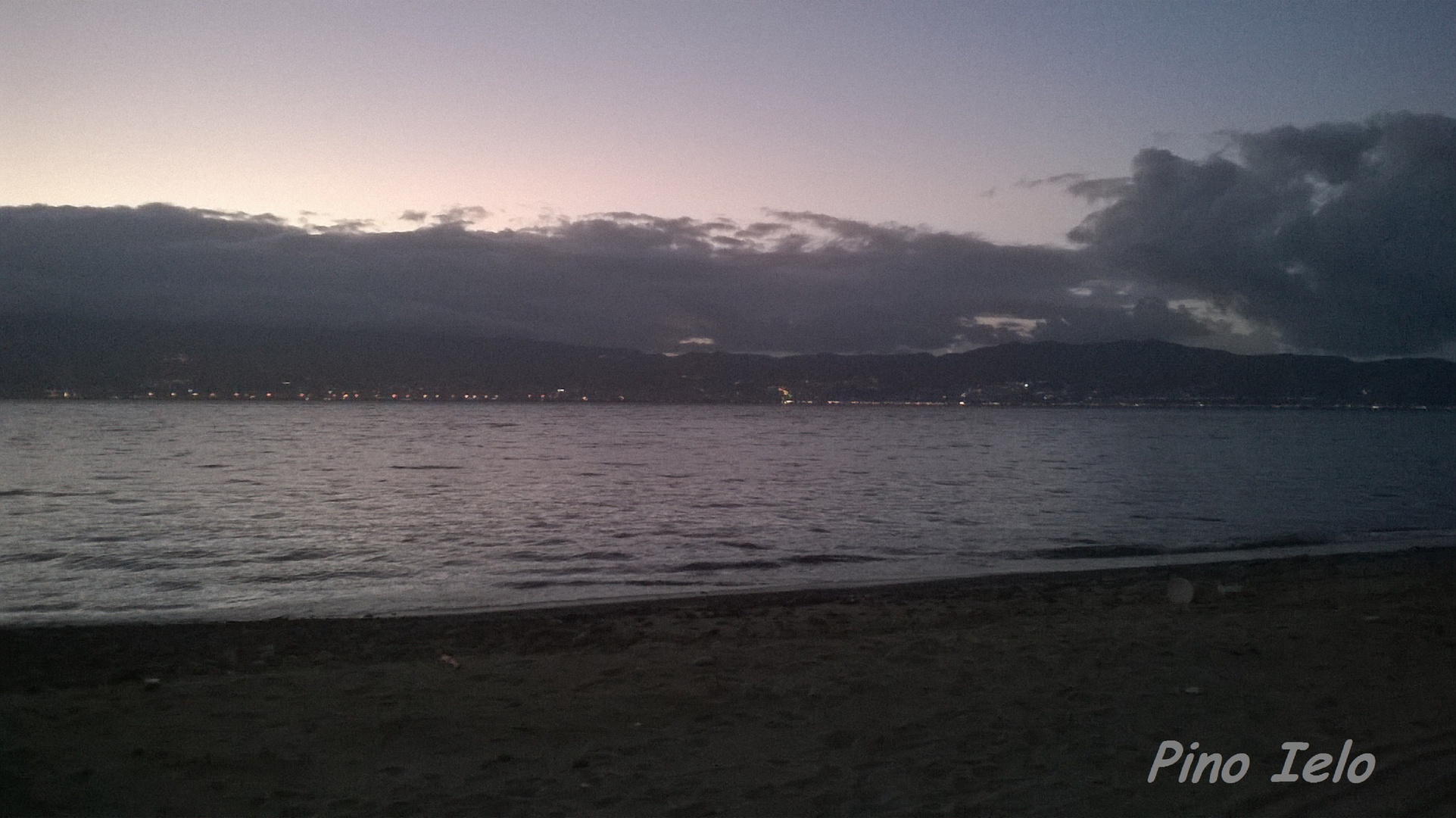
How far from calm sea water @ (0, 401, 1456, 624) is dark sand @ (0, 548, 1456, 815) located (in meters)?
3.94

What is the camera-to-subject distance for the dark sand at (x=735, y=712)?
6.02 meters

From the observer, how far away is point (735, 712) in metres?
7.97

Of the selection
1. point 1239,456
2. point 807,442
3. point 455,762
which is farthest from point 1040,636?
point 807,442

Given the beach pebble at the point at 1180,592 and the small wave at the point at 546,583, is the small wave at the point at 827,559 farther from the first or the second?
the beach pebble at the point at 1180,592

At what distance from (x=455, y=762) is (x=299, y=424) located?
9942 centimetres

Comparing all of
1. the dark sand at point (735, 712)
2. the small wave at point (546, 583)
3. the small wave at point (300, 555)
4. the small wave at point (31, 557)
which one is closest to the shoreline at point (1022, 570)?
the dark sand at point (735, 712)

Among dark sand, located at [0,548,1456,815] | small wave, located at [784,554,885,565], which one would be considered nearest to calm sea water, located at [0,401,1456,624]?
small wave, located at [784,554,885,565]

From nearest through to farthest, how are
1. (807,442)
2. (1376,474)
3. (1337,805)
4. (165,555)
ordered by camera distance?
(1337,805) → (165,555) → (1376,474) → (807,442)

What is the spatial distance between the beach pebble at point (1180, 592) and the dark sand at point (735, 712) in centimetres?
48

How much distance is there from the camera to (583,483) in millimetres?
36188

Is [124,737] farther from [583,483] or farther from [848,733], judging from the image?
[583,483]

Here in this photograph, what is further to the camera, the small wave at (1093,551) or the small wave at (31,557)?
the small wave at (1093,551)

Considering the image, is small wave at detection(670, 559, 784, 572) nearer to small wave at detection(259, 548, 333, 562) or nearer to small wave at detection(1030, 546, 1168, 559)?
small wave at detection(1030, 546, 1168, 559)

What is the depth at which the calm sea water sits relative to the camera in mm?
16297
